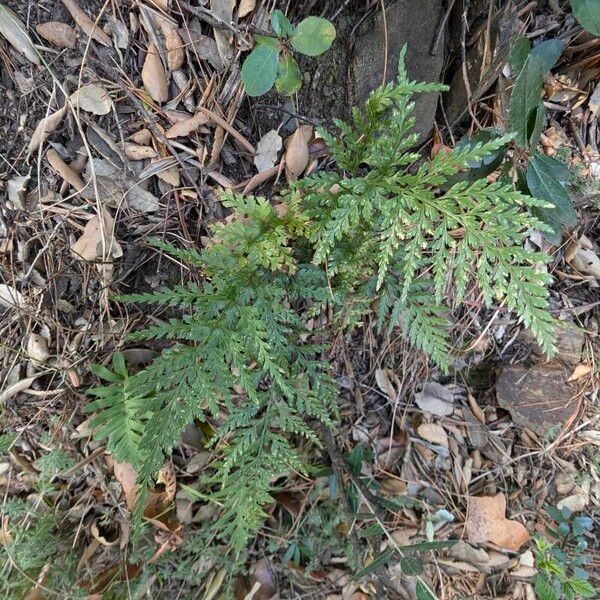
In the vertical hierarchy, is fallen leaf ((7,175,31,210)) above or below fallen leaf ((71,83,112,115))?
below

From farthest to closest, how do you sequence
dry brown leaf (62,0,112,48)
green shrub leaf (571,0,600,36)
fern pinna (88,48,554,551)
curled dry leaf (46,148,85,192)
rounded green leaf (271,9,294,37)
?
curled dry leaf (46,148,85,192), dry brown leaf (62,0,112,48), rounded green leaf (271,9,294,37), green shrub leaf (571,0,600,36), fern pinna (88,48,554,551)

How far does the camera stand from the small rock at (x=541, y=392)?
7.80 ft

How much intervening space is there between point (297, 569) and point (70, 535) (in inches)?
43.1

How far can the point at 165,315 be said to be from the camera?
84.7 inches

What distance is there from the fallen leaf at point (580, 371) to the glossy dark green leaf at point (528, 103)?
1.20 m

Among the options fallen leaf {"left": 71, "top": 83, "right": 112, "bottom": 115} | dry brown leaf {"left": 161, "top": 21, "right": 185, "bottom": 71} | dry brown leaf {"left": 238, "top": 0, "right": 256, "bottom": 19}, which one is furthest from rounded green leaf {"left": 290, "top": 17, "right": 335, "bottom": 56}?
fallen leaf {"left": 71, "top": 83, "right": 112, "bottom": 115}

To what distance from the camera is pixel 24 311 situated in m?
2.05

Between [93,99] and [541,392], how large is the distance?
2.41 metres

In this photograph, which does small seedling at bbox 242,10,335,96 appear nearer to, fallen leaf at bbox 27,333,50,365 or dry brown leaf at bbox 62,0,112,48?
dry brown leaf at bbox 62,0,112,48

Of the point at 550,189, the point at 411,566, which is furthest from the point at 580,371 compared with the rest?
the point at 411,566

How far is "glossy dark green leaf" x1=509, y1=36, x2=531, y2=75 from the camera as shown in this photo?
68.0 inches

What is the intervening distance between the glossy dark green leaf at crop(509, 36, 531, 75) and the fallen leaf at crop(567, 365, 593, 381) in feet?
4.70

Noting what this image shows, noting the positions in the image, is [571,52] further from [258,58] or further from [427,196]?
[258,58]

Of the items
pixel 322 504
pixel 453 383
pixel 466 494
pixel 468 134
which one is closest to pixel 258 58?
pixel 468 134
